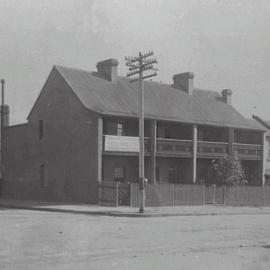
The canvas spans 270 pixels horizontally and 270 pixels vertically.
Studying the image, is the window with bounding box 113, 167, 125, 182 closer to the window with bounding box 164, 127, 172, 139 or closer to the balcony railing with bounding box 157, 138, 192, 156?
the balcony railing with bounding box 157, 138, 192, 156

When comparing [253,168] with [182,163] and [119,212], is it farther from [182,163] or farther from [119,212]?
[119,212]

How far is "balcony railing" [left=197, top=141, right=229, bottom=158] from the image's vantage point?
40.3 m

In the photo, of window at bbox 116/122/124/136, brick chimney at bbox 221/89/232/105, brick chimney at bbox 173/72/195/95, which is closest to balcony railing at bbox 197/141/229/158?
window at bbox 116/122/124/136

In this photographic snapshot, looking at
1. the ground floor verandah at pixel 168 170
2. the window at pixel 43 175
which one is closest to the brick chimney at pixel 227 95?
the ground floor verandah at pixel 168 170

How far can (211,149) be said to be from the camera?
41031mm

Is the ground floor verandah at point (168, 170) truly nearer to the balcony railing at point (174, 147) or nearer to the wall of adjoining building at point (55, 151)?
the balcony railing at point (174, 147)

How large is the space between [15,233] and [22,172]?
26932 mm

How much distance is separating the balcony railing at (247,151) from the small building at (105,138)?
0.26 ft

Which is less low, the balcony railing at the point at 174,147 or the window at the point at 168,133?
the window at the point at 168,133

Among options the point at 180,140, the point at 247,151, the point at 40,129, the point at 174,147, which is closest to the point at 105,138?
the point at 174,147

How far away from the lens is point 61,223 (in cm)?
1870

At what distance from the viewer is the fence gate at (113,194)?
101 ft

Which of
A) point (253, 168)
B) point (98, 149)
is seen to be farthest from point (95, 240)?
point (253, 168)

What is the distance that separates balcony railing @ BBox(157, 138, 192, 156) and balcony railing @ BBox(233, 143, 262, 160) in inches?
202
